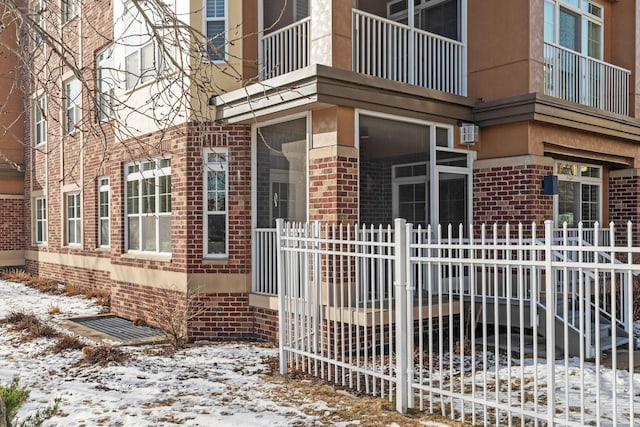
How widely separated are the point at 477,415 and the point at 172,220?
20.0ft

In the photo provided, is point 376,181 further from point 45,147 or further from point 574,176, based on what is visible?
point 45,147

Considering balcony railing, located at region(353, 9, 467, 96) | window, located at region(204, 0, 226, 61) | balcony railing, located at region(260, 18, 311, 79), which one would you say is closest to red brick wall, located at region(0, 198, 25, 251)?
window, located at region(204, 0, 226, 61)

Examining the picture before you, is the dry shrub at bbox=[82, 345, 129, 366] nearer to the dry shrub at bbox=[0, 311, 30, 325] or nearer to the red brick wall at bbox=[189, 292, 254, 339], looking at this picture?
the red brick wall at bbox=[189, 292, 254, 339]

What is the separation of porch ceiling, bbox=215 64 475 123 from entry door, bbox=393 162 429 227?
170 centimetres

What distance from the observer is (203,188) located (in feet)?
31.2

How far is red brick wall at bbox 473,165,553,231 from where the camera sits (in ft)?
31.5

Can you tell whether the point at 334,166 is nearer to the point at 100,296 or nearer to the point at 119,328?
the point at 119,328

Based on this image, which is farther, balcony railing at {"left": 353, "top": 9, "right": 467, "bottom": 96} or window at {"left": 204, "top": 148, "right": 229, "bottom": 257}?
window at {"left": 204, "top": 148, "right": 229, "bottom": 257}

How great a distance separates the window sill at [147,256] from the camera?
10.1m

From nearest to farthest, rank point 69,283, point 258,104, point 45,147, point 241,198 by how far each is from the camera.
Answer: point 258,104
point 241,198
point 69,283
point 45,147

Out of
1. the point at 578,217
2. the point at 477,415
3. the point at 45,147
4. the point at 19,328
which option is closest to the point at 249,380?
the point at 477,415

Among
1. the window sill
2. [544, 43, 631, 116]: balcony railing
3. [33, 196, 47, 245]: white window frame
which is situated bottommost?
the window sill

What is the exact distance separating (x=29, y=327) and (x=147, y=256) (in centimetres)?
221

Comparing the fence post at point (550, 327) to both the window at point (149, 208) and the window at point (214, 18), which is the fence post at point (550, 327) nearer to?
the window at point (214, 18)
